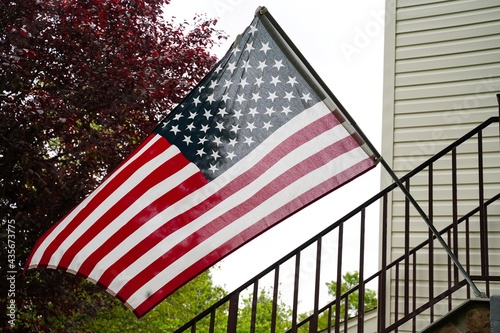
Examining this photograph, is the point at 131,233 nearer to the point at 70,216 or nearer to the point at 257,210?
the point at 70,216

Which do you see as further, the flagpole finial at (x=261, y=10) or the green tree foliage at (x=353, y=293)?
the green tree foliage at (x=353, y=293)

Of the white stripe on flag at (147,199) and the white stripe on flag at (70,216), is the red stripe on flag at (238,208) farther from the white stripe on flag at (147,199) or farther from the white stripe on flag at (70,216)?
the white stripe on flag at (70,216)

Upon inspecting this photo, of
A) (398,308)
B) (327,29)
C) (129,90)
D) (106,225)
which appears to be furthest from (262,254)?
(106,225)

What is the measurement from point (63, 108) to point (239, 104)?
3980 mm

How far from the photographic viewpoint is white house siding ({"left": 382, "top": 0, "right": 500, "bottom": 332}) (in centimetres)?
527

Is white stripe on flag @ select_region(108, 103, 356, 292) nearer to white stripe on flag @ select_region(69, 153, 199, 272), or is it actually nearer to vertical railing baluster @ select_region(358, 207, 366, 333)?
white stripe on flag @ select_region(69, 153, 199, 272)

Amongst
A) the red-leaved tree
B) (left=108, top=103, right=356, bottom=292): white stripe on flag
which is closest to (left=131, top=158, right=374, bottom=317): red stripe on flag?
(left=108, top=103, right=356, bottom=292): white stripe on flag

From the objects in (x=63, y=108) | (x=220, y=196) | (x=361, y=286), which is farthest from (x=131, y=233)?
(x=63, y=108)

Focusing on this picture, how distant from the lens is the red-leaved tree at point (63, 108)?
259 inches

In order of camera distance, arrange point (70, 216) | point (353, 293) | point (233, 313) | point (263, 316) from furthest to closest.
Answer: point (353, 293) → point (263, 316) → point (233, 313) → point (70, 216)

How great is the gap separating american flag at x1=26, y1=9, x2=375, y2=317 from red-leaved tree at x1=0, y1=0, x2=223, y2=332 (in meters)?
3.17

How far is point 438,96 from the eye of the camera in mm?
5594

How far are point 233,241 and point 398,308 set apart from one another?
7.81 feet

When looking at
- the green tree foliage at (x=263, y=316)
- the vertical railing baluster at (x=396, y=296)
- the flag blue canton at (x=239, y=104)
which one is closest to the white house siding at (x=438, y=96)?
the vertical railing baluster at (x=396, y=296)
